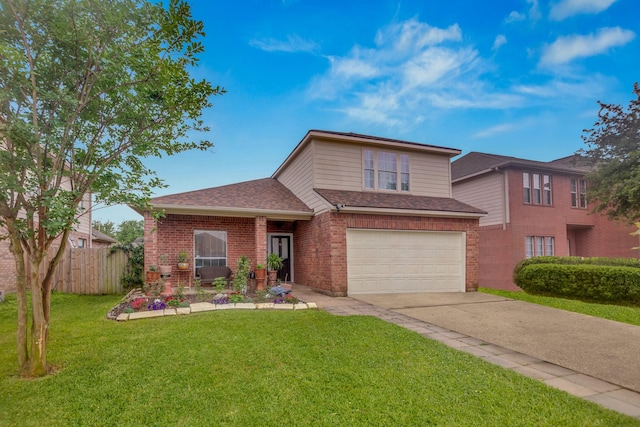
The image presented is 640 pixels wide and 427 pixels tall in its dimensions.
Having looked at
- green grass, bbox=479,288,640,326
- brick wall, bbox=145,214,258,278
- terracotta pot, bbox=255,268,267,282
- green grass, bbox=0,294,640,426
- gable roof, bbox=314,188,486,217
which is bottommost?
green grass, bbox=479,288,640,326

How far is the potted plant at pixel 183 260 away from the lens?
35.2 ft

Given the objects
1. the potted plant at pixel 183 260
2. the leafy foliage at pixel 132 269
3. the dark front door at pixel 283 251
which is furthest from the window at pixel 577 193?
the leafy foliage at pixel 132 269

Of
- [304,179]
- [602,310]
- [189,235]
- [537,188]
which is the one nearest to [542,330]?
[602,310]

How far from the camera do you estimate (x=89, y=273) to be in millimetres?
10805

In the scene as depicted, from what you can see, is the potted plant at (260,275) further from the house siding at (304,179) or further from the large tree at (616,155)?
the large tree at (616,155)

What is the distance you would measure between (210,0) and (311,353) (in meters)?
8.66

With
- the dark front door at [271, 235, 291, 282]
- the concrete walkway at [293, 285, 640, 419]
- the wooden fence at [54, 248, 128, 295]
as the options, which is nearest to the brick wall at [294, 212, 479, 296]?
the dark front door at [271, 235, 291, 282]

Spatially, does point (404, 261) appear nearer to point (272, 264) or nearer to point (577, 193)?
point (272, 264)

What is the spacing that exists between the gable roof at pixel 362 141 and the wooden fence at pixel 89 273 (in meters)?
7.36

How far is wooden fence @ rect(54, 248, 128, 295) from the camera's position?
35.1 feet

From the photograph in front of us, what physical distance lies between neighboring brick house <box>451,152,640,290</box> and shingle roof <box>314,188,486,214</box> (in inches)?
159

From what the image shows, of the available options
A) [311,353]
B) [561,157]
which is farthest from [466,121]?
[311,353]

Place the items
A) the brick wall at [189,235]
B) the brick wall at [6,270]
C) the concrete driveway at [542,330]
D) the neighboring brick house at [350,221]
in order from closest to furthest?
the concrete driveway at [542,330]
the brick wall at [189,235]
the neighboring brick house at [350,221]
the brick wall at [6,270]

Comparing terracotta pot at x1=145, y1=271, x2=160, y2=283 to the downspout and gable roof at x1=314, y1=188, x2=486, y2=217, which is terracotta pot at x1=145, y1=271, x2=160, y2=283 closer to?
gable roof at x1=314, y1=188, x2=486, y2=217
